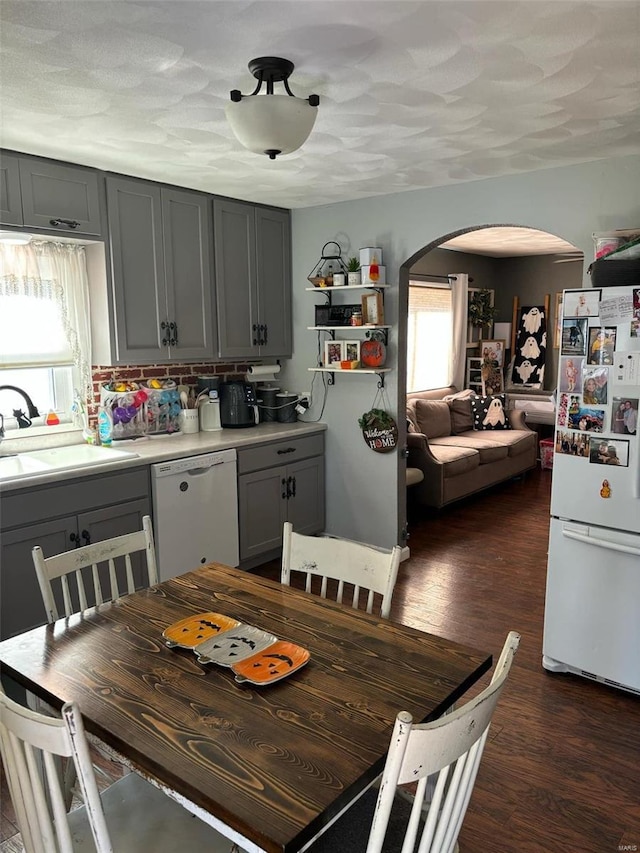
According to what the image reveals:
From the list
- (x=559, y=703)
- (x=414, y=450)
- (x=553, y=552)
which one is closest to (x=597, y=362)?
(x=553, y=552)

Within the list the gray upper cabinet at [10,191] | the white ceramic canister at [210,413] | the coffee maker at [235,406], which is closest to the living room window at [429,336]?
the coffee maker at [235,406]

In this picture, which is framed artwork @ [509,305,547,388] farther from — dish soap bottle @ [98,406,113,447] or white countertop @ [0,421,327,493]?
dish soap bottle @ [98,406,113,447]

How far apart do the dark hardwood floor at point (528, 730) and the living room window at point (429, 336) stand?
2.74 m

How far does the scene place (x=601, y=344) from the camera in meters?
2.63

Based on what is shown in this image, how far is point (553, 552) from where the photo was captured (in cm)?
289

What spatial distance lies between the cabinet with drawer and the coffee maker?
1.11 feet

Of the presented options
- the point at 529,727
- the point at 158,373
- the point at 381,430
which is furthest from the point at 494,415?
the point at 529,727

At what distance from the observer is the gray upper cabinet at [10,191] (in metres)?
2.93

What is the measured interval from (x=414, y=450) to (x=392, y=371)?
1.46m

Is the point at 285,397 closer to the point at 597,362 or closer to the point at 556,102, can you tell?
the point at 597,362

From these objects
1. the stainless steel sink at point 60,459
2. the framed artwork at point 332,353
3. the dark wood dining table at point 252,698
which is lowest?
the dark wood dining table at point 252,698

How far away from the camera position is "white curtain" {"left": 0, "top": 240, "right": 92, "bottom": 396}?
334 cm

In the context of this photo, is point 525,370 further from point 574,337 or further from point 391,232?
point 574,337

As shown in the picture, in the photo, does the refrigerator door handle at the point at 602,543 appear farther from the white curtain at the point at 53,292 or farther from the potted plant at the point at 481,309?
the potted plant at the point at 481,309
